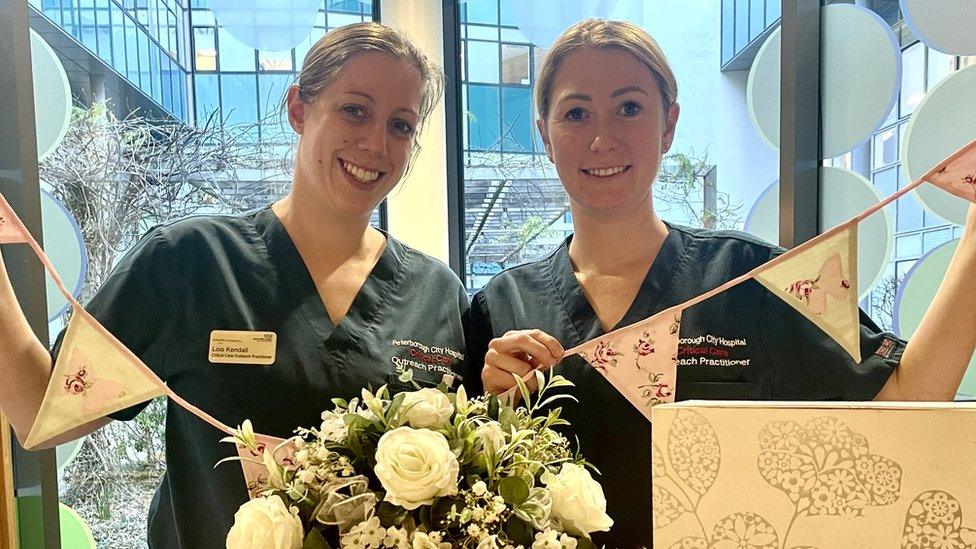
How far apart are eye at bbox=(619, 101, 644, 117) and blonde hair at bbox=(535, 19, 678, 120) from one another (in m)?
0.06

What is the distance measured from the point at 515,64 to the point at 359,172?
113cm

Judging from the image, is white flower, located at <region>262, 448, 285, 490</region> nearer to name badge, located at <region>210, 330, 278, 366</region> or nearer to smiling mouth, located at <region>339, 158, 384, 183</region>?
name badge, located at <region>210, 330, 278, 366</region>

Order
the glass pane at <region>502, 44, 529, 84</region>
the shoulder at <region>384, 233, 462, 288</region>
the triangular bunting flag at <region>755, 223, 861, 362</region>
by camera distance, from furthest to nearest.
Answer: the glass pane at <region>502, 44, 529, 84</region>
the shoulder at <region>384, 233, 462, 288</region>
the triangular bunting flag at <region>755, 223, 861, 362</region>

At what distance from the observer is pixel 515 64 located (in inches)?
85.7

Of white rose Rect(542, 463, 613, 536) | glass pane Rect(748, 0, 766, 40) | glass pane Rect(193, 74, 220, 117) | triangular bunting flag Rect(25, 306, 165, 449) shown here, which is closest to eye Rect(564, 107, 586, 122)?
white rose Rect(542, 463, 613, 536)

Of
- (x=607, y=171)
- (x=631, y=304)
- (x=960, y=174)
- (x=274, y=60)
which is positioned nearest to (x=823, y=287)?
(x=960, y=174)

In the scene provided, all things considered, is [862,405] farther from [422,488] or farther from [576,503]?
[422,488]

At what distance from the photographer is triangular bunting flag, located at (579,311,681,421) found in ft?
3.20

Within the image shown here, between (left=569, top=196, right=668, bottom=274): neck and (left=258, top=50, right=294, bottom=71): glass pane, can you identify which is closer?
(left=569, top=196, right=668, bottom=274): neck

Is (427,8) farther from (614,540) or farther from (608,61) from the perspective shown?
(614,540)

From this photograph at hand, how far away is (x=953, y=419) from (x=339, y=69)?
108 cm

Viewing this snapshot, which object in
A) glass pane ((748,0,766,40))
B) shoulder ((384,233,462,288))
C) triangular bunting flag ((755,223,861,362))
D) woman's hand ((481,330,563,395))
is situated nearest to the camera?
triangular bunting flag ((755,223,861,362))

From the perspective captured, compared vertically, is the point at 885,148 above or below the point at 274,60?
below

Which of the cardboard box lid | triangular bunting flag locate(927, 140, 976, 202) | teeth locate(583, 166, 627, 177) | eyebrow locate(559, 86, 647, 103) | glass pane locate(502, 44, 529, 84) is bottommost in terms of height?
the cardboard box lid
